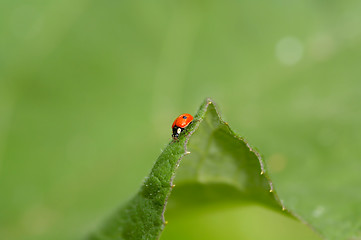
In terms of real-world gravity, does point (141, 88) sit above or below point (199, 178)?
above

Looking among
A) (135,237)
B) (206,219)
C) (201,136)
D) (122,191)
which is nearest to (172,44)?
(122,191)

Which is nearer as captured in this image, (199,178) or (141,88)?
(199,178)

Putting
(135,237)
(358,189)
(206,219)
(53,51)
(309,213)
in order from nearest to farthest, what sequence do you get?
(135,237) < (309,213) < (358,189) < (206,219) < (53,51)

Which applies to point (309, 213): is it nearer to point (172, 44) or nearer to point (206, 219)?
point (206, 219)

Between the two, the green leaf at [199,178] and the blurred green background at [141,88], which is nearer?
the green leaf at [199,178]

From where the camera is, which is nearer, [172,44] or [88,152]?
[88,152]
